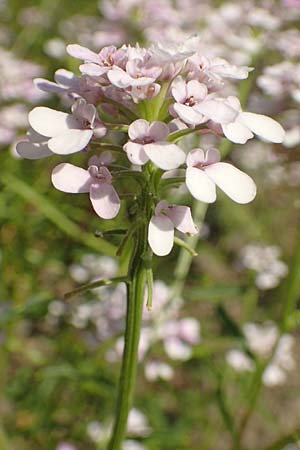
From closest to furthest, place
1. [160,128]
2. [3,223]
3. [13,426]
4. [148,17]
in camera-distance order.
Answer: [160,128] → [13,426] → [148,17] → [3,223]

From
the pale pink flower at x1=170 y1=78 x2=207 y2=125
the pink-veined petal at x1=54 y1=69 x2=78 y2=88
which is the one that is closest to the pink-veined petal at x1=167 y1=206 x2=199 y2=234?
the pale pink flower at x1=170 y1=78 x2=207 y2=125

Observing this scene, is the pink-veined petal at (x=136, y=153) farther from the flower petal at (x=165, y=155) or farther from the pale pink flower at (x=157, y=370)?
the pale pink flower at (x=157, y=370)

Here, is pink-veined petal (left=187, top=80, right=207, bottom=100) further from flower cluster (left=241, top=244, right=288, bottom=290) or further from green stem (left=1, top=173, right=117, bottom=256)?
flower cluster (left=241, top=244, right=288, bottom=290)

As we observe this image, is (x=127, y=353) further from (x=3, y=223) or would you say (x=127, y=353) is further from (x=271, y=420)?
(x=3, y=223)

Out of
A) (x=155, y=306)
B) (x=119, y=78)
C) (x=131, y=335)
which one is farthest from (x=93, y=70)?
(x=155, y=306)

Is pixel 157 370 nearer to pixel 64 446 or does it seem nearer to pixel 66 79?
pixel 64 446

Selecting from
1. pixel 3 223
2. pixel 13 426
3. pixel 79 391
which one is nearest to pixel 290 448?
pixel 79 391
